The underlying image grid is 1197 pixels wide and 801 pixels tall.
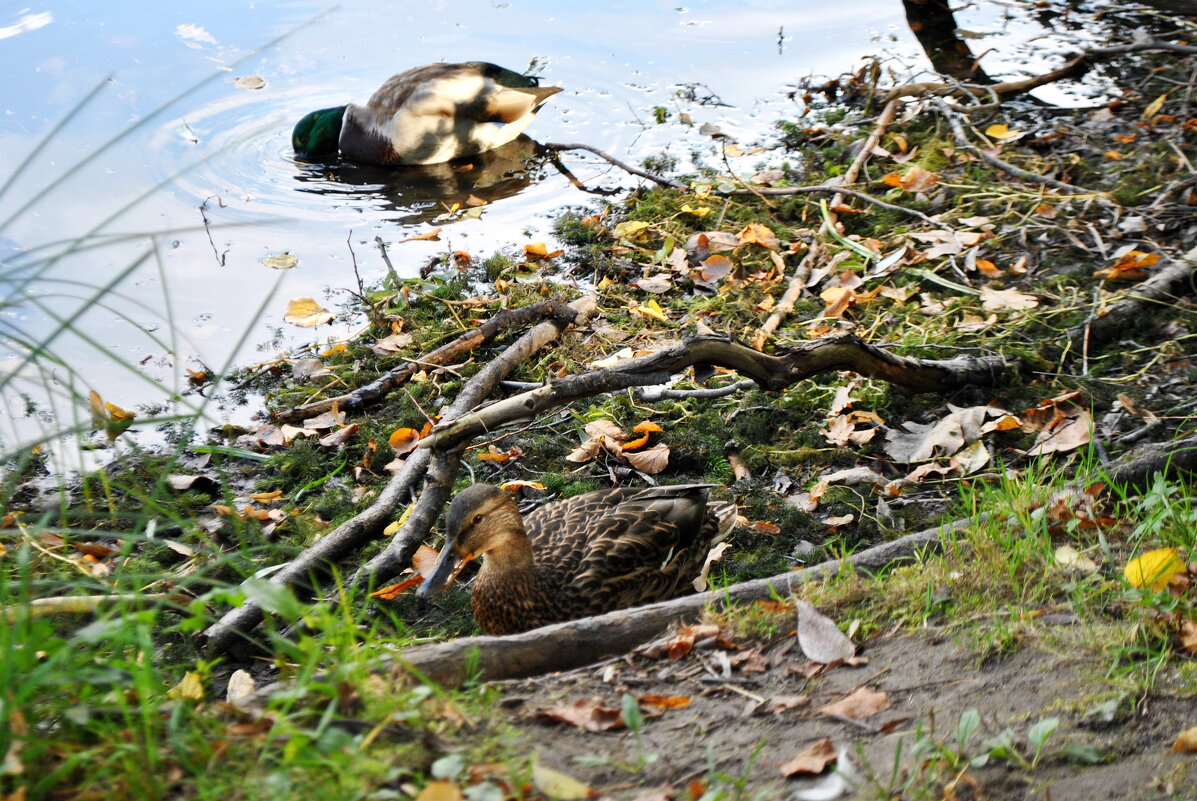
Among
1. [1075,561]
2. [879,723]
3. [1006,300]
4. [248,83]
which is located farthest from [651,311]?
[248,83]

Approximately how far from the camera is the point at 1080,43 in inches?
315

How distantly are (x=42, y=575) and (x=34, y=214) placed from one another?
164 inches

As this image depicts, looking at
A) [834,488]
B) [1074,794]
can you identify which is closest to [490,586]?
[834,488]

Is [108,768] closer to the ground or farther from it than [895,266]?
farther from it

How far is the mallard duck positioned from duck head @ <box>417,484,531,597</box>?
496cm

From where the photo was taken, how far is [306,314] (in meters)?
6.05

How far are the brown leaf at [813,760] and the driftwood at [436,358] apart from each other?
3470 millimetres

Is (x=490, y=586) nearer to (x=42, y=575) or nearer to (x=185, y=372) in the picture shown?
(x=42, y=575)

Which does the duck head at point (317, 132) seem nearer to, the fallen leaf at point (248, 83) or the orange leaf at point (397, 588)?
the fallen leaf at point (248, 83)

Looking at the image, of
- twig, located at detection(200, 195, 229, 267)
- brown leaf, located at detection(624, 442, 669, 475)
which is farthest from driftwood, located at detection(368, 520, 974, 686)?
twig, located at detection(200, 195, 229, 267)

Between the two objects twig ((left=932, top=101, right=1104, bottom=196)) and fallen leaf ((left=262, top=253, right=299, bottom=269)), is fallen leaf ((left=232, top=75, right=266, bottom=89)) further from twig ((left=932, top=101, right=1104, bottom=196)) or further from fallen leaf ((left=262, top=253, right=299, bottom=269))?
twig ((left=932, top=101, right=1104, bottom=196))

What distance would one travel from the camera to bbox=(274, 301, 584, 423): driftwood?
5.06 m

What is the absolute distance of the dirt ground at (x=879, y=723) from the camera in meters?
2.03

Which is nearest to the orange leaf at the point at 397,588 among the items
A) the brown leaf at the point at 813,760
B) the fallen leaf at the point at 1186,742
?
the brown leaf at the point at 813,760
